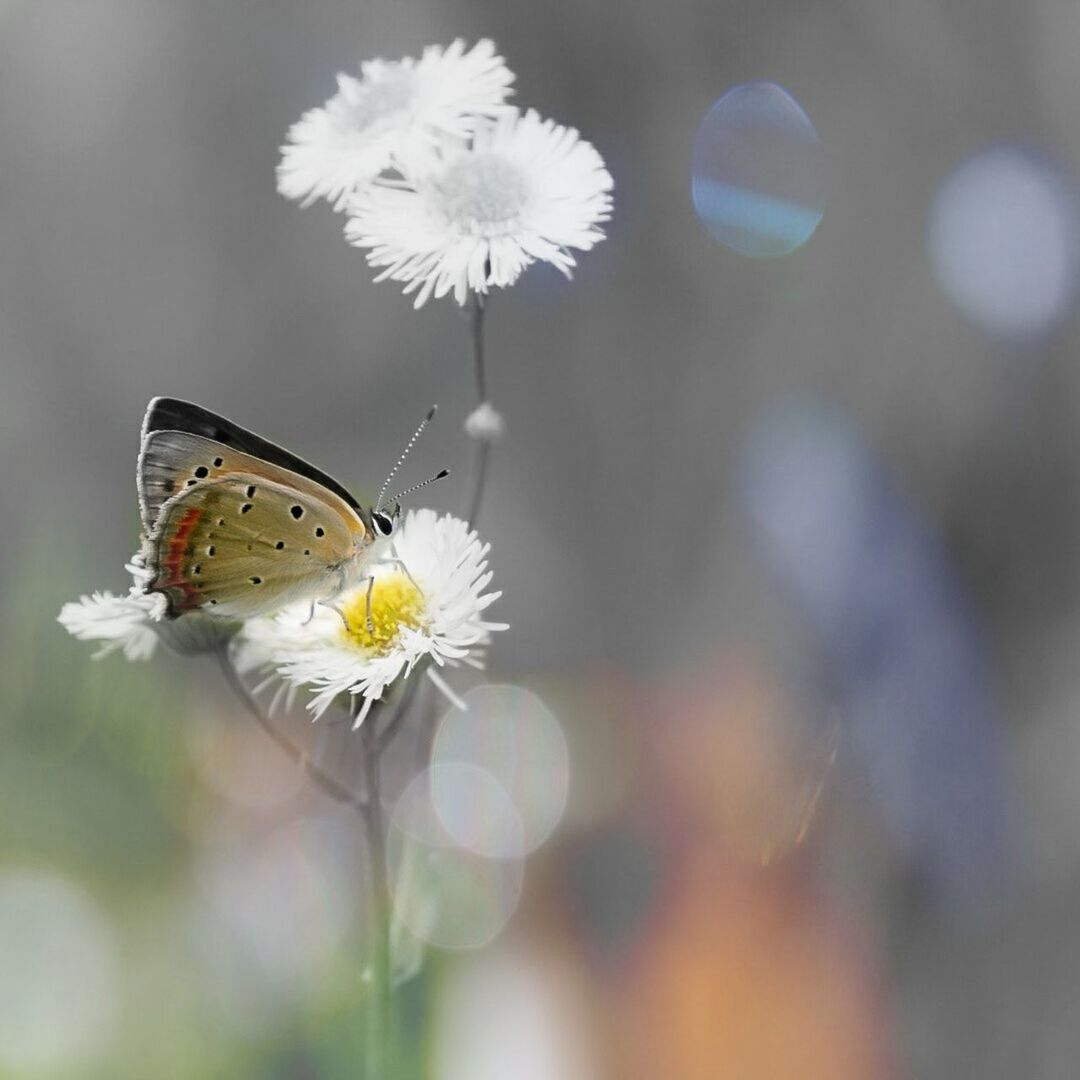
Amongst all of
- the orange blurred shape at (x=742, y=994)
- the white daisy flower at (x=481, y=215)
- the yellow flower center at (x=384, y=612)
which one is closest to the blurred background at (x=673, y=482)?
the orange blurred shape at (x=742, y=994)

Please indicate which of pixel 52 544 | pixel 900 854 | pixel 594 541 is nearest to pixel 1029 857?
pixel 900 854

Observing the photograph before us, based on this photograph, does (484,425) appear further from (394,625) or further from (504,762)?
(504,762)

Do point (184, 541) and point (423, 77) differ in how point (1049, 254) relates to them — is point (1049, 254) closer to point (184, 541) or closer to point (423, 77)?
point (423, 77)

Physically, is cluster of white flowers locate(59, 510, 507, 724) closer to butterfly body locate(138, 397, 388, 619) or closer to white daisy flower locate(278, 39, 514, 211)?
butterfly body locate(138, 397, 388, 619)

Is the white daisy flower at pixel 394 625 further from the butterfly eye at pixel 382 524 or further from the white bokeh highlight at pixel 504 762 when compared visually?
the white bokeh highlight at pixel 504 762

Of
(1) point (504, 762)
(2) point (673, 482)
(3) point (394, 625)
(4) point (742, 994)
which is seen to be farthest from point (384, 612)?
(2) point (673, 482)
